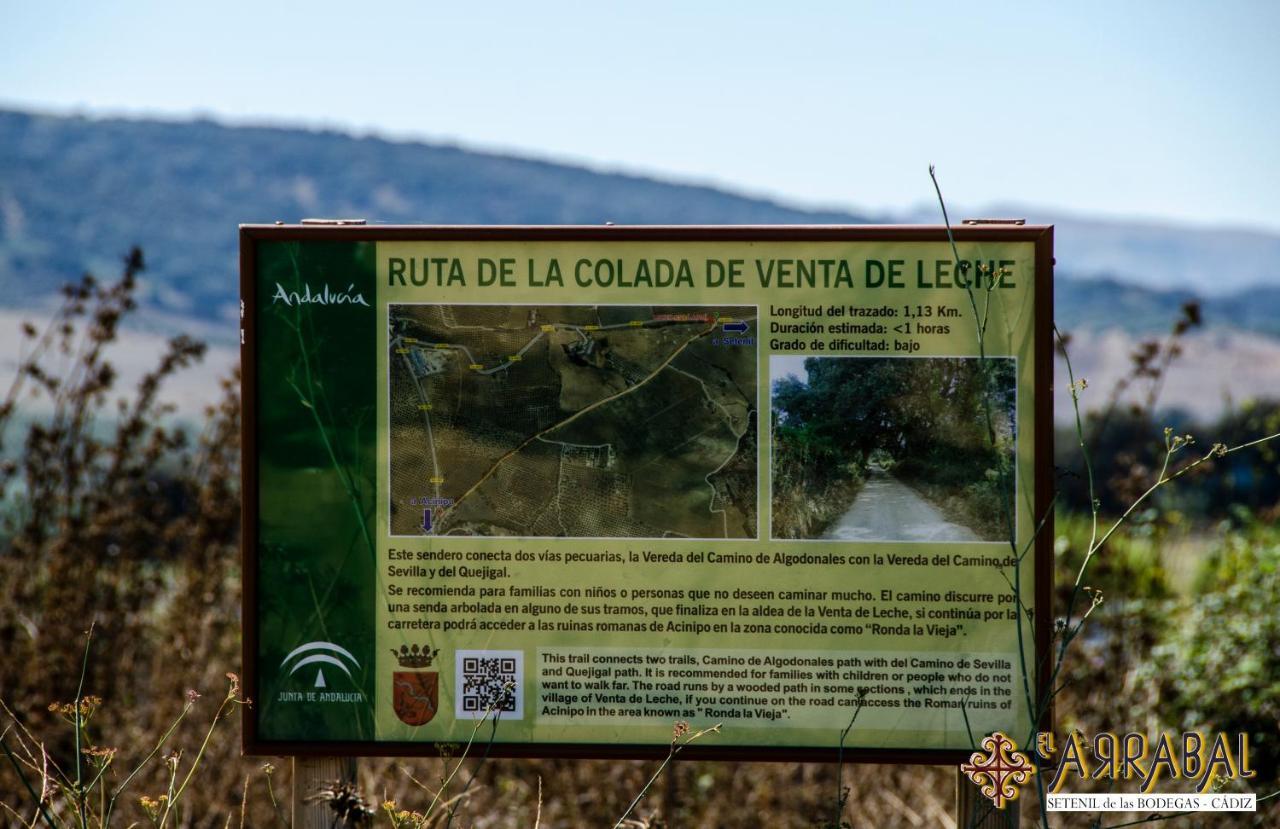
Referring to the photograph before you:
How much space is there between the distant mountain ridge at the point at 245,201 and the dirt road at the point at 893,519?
1797 cm

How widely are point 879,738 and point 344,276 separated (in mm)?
1915

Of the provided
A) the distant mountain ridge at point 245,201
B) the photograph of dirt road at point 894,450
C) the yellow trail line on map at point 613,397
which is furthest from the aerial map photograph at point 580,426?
the distant mountain ridge at point 245,201

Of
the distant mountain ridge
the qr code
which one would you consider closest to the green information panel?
the qr code

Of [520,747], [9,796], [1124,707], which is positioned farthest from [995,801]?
[9,796]

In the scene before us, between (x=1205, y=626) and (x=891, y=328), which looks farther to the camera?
(x=1205, y=626)

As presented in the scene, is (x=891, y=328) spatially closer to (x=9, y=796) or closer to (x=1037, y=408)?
(x=1037, y=408)

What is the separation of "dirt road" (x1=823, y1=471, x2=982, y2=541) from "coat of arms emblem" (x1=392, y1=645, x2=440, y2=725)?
1162 mm

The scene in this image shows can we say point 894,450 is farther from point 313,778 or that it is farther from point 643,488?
point 313,778

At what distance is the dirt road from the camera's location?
3.09 meters

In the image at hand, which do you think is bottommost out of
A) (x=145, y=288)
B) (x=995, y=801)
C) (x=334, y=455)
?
(x=995, y=801)

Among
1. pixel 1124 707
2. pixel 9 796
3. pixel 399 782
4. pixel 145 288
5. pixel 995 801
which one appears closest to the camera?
pixel 995 801

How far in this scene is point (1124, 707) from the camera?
534 cm
